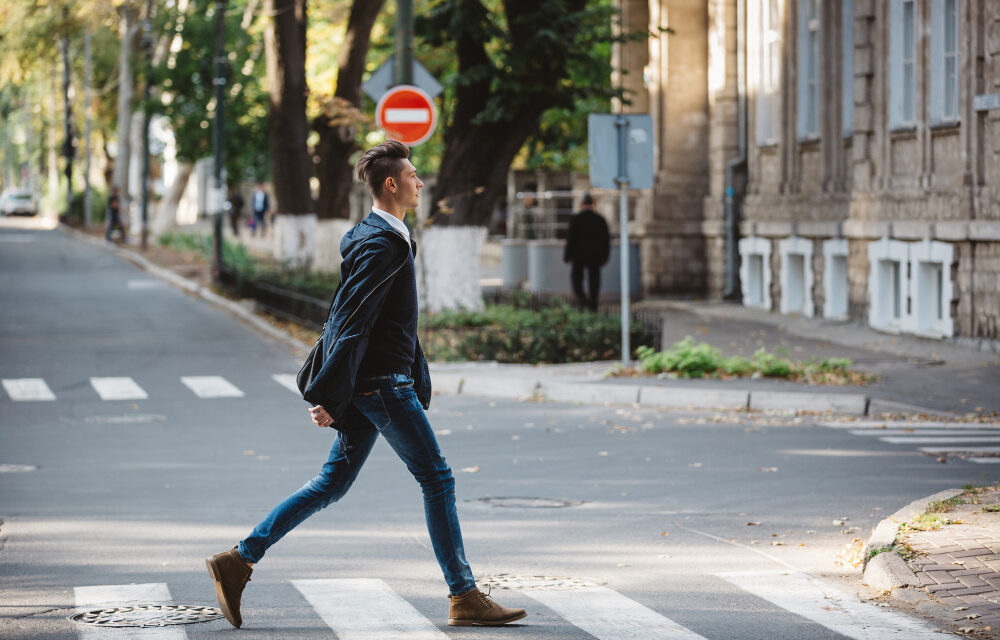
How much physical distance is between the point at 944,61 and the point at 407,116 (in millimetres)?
7205

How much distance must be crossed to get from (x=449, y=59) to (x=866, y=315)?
1465cm

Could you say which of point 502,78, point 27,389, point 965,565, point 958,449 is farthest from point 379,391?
point 502,78

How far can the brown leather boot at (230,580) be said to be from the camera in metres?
6.54

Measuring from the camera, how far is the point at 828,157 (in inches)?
974

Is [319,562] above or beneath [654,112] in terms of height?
beneath

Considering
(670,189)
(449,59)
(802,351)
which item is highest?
(449,59)

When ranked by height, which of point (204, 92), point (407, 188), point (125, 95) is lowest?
point (407, 188)

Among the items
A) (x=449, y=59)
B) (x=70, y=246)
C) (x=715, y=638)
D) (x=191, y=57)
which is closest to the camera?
(x=715, y=638)

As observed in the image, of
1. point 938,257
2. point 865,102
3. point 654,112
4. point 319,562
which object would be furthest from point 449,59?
point 319,562

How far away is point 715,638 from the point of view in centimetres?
640

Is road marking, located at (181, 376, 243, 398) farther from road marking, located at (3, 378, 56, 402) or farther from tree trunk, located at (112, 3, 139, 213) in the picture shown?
tree trunk, located at (112, 3, 139, 213)

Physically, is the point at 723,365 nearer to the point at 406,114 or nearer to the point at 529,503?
the point at 406,114

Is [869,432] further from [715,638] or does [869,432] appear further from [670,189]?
[670,189]

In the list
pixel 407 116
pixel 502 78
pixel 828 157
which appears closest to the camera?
pixel 407 116
